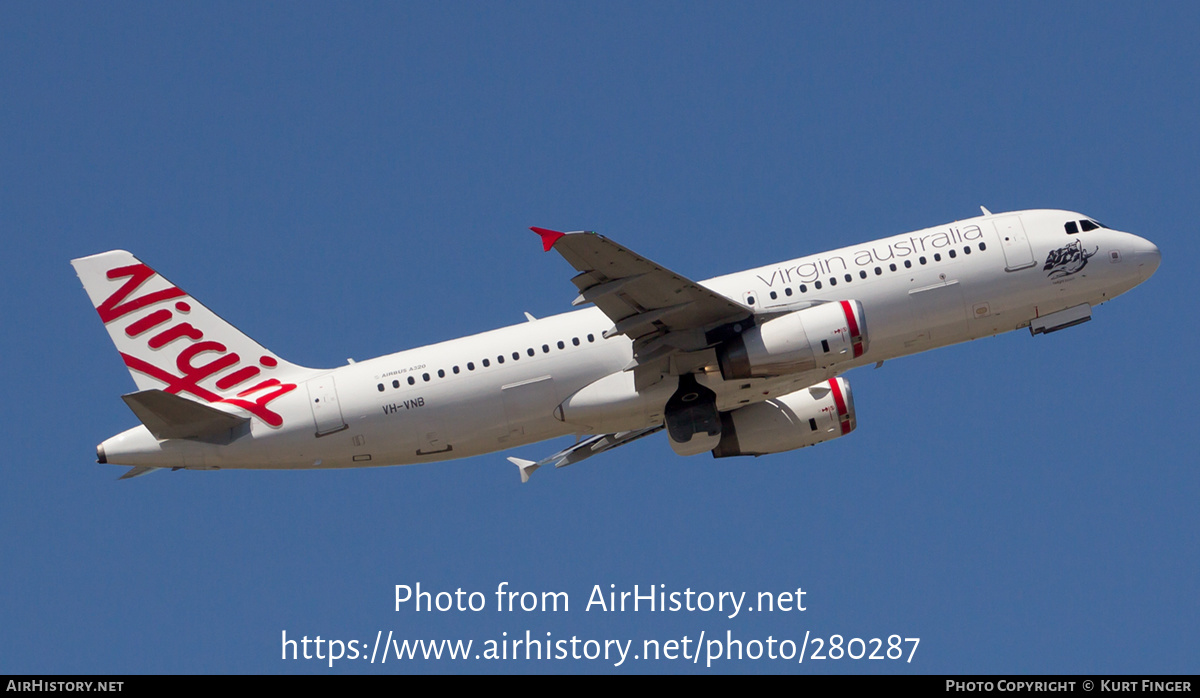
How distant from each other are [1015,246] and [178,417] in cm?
2410

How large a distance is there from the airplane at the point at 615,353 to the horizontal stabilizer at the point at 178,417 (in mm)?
54

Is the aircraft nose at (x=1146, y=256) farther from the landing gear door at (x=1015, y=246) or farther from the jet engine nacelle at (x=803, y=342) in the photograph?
the jet engine nacelle at (x=803, y=342)

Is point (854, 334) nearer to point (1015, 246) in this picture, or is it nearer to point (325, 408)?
point (1015, 246)

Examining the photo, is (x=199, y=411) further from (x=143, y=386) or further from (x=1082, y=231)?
(x=1082, y=231)

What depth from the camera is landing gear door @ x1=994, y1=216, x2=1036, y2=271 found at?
37719 mm

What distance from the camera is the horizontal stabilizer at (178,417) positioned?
35.0 m

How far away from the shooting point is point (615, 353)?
37312 mm

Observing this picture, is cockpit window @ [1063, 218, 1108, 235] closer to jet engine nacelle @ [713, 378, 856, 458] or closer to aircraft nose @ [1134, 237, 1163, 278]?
aircraft nose @ [1134, 237, 1163, 278]

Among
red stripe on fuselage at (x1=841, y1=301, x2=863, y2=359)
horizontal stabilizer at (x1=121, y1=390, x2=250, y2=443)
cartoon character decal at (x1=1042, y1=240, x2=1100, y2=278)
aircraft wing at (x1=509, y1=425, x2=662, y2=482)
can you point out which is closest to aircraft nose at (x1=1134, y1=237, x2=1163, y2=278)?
cartoon character decal at (x1=1042, y1=240, x2=1100, y2=278)

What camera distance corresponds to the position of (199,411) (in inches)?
1419

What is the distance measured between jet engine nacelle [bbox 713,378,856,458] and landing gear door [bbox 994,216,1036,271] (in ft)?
21.1
